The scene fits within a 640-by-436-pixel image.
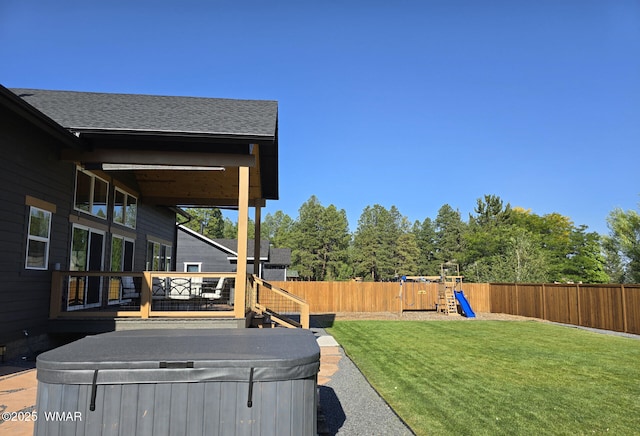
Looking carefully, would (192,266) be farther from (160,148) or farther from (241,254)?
(241,254)

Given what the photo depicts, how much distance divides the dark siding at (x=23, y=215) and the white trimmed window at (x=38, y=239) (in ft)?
0.40

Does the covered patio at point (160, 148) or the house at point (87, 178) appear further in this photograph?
the covered patio at point (160, 148)

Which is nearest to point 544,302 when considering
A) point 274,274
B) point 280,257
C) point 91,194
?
point 91,194

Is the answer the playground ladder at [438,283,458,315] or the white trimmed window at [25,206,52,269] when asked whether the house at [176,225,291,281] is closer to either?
the playground ladder at [438,283,458,315]

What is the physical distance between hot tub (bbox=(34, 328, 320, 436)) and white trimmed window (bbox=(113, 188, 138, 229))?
889 centimetres

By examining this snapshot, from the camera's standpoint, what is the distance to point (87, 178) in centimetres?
934

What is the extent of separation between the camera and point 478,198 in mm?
49656

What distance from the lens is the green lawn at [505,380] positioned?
15.8 feet

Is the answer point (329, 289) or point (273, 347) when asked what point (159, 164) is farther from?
point (329, 289)

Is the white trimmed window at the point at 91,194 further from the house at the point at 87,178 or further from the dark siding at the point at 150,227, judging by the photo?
the dark siding at the point at 150,227

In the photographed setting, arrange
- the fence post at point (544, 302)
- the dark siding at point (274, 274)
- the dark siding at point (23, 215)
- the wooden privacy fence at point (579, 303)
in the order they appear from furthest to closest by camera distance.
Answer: the dark siding at point (274, 274) < the fence post at point (544, 302) < the wooden privacy fence at point (579, 303) < the dark siding at point (23, 215)

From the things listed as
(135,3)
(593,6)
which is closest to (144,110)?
(135,3)

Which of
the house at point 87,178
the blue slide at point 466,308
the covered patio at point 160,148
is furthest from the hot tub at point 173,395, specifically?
the blue slide at point 466,308

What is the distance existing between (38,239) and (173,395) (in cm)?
678
